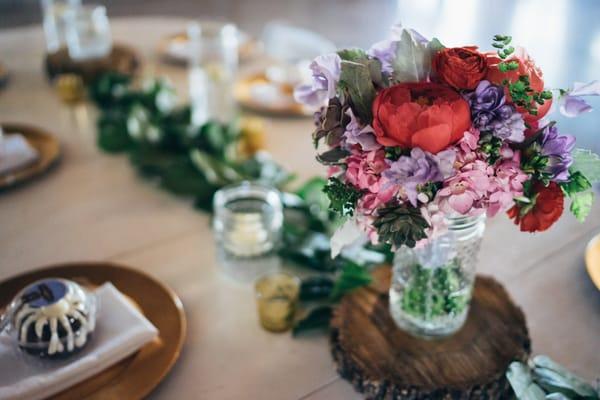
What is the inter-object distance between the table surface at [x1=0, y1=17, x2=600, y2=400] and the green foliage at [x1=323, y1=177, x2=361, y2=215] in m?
0.28

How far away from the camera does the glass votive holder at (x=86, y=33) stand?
177 cm

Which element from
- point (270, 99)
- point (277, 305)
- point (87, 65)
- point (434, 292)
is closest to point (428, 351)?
point (434, 292)

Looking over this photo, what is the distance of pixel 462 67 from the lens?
2.10ft

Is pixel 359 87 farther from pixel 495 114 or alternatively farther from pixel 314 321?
pixel 314 321

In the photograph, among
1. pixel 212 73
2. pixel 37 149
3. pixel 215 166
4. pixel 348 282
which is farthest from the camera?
pixel 212 73

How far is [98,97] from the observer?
159cm

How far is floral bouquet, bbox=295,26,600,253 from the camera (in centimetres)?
63

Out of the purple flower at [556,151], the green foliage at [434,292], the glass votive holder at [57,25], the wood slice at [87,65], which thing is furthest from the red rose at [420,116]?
the glass votive holder at [57,25]

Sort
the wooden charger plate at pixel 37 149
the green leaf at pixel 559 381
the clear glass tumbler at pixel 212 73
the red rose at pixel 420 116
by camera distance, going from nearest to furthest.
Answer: the red rose at pixel 420 116 < the green leaf at pixel 559 381 < the wooden charger plate at pixel 37 149 < the clear glass tumbler at pixel 212 73

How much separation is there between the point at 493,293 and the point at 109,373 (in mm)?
566

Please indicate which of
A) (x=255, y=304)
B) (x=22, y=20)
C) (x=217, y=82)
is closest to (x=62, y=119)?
(x=217, y=82)

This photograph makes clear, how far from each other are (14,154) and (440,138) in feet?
3.35

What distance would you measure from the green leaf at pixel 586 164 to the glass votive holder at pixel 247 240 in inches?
20.2

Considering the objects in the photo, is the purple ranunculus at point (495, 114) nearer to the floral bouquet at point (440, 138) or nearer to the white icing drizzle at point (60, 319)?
the floral bouquet at point (440, 138)
